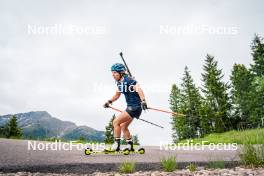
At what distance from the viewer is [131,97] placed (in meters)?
7.51

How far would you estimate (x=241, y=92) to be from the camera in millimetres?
48844

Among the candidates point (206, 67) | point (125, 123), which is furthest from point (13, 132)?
point (125, 123)

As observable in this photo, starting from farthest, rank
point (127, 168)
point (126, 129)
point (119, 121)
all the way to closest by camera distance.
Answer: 1. point (126, 129)
2. point (119, 121)
3. point (127, 168)

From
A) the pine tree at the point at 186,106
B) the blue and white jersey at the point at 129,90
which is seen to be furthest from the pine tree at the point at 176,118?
the blue and white jersey at the point at 129,90

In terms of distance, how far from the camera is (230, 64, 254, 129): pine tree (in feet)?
147

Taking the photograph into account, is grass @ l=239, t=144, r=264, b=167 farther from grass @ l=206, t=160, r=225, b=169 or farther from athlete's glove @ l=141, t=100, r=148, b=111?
athlete's glove @ l=141, t=100, r=148, b=111

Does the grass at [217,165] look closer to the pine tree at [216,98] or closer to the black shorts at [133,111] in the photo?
the black shorts at [133,111]

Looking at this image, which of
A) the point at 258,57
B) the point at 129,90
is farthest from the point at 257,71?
the point at 129,90

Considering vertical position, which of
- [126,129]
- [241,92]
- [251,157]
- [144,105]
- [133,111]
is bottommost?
[251,157]

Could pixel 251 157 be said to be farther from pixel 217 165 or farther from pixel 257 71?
pixel 257 71

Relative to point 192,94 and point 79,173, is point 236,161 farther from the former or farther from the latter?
point 192,94

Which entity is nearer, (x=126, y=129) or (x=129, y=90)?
(x=126, y=129)

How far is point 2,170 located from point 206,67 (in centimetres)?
4731

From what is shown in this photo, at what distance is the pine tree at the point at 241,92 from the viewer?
44812 millimetres
